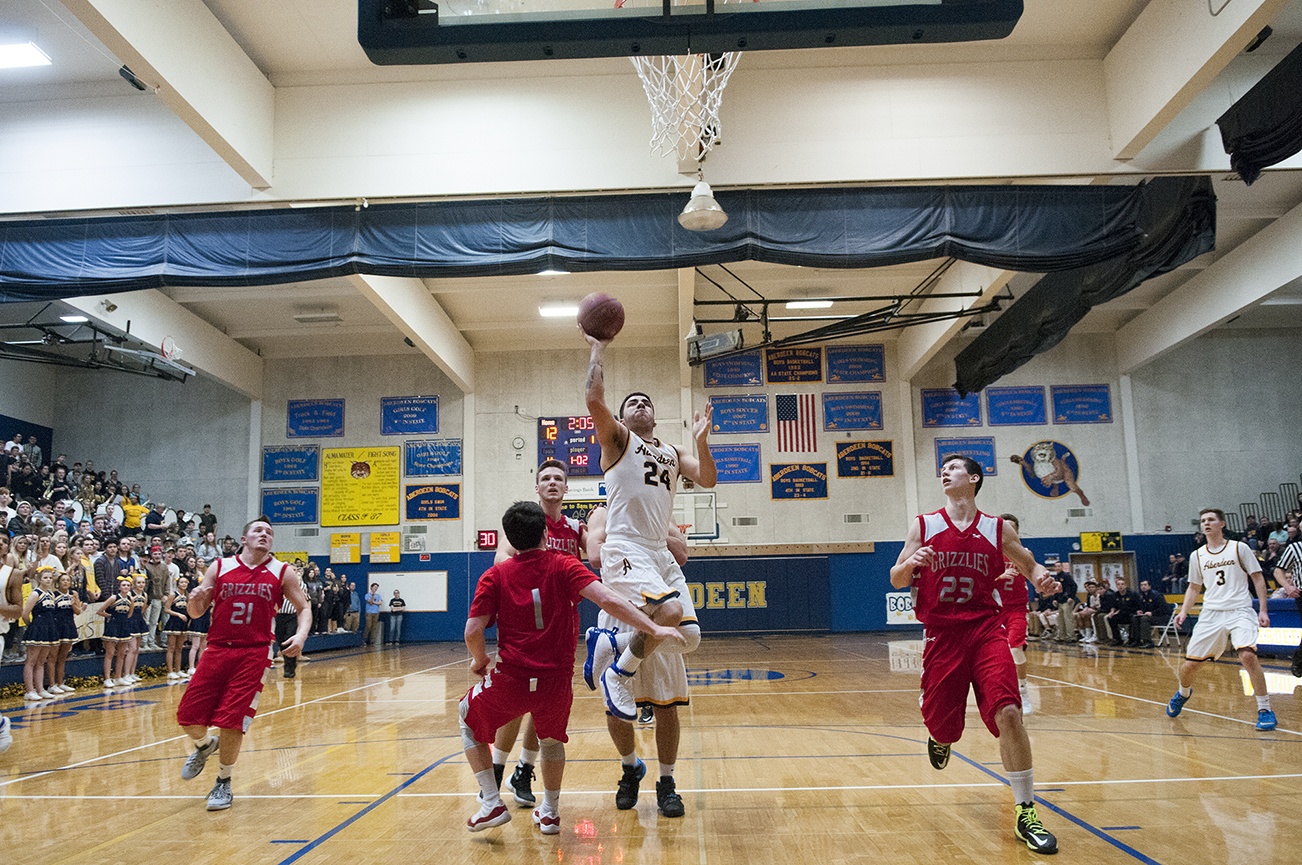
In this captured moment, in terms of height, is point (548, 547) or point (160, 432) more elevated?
point (160, 432)

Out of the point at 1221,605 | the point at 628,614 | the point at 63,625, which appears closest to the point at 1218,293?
the point at 1221,605

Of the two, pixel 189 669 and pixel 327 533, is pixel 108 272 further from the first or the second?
pixel 327 533

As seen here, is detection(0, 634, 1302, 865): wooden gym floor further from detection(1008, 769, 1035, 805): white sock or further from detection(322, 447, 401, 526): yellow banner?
detection(322, 447, 401, 526): yellow banner

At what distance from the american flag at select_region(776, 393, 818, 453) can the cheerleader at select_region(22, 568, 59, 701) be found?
15.5 meters

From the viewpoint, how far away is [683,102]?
9891 millimetres

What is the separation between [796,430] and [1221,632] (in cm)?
1485

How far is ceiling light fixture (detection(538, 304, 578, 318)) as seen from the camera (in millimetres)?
20188

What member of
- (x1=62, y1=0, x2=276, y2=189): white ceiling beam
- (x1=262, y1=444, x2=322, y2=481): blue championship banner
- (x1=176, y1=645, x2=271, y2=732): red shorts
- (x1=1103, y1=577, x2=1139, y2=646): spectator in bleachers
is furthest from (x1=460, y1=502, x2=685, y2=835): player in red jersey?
(x1=262, y1=444, x2=322, y2=481): blue championship banner

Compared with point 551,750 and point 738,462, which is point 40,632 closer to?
point 551,750

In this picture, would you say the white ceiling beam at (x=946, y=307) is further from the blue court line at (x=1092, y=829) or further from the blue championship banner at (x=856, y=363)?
the blue court line at (x=1092, y=829)

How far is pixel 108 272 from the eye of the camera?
1088 centimetres

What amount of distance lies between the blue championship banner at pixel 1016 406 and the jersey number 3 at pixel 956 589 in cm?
1923

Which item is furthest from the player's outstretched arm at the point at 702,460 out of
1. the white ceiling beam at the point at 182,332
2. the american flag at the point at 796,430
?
the american flag at the point at 796,430

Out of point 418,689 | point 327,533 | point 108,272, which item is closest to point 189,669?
point 418,689
